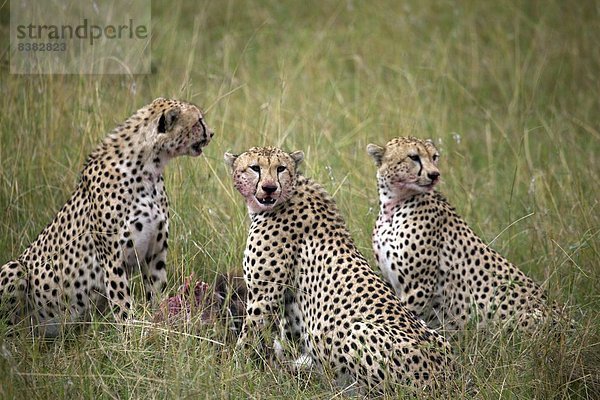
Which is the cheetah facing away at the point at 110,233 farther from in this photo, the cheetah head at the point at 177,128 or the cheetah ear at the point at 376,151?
the cheetah ear at the point at 376,151

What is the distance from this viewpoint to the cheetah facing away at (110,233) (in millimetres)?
5250

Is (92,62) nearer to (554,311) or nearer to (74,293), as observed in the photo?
(74,293)

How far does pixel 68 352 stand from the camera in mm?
4953

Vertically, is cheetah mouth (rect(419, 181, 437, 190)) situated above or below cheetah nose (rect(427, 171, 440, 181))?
below

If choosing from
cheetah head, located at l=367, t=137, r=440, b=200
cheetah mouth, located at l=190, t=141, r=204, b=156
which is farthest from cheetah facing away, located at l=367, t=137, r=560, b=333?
cheetah mouth, located at l=190, t=141, r=204, b=156

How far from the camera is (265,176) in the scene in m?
5.15

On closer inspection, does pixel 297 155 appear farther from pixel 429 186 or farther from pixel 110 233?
pixel 110 233

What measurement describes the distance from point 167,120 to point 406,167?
1.32 meters

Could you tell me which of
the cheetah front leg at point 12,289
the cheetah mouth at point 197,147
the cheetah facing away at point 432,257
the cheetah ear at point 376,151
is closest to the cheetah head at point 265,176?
the cheetah mouth at point 197,147

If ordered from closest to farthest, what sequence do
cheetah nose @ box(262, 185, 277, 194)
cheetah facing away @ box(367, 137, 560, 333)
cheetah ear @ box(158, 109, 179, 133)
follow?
cheetah nose @ box(262, 185, 277, 194) → cheetah ear @ box(158, 109, 179, 133) → cheetah facing away @ box(367, 137, 560, 333)

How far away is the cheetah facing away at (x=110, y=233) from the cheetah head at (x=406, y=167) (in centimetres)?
102

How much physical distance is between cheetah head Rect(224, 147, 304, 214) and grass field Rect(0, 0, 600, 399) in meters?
0.62

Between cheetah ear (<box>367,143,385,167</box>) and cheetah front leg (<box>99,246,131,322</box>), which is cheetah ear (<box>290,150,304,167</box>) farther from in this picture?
cheetah front leg (<box>99,246,131,322</box>)

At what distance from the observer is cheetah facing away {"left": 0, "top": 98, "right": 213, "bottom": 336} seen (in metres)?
5.25
